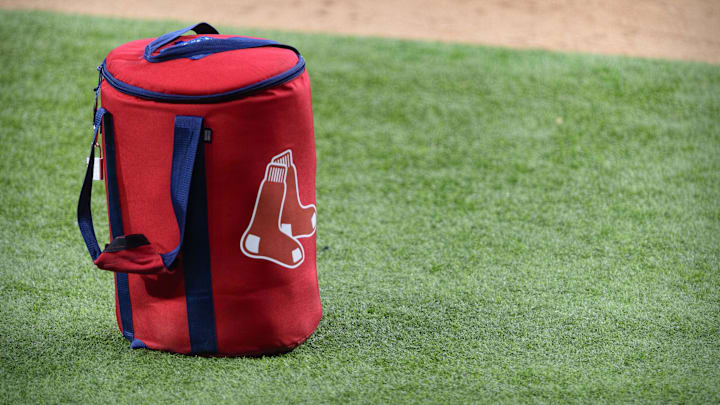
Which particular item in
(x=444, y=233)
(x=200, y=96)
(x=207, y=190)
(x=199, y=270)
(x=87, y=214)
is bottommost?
(x=444, y=233)

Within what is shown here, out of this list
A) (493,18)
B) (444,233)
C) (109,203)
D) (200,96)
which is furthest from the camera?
(493,18)

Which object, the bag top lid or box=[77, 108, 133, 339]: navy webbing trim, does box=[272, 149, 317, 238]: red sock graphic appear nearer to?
the bag top lid

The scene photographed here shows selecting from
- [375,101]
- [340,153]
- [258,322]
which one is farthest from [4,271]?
[375,101]

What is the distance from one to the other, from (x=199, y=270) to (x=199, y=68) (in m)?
0.61

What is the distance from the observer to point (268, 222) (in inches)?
85.4

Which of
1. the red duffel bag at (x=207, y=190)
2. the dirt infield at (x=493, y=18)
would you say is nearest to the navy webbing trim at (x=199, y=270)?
the red duffel bag at (x=207, y=190)

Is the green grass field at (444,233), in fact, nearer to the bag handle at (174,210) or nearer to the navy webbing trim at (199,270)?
the navy webbing trim at (199,270)

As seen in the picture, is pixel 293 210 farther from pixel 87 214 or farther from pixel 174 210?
pixel 87 214

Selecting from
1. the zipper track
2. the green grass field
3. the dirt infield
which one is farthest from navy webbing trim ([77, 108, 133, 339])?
the dirt infield

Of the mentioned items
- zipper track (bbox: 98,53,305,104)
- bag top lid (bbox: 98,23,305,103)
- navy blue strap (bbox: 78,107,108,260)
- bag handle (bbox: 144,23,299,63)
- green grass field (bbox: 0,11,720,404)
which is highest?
bag handle (bbox: 144,23,299,63)

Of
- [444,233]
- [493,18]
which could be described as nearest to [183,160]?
[444,233]

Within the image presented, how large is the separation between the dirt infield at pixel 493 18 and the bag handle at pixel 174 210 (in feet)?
11.1

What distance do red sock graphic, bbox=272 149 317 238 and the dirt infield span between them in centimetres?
333

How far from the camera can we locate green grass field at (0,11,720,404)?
2229 millimetres
